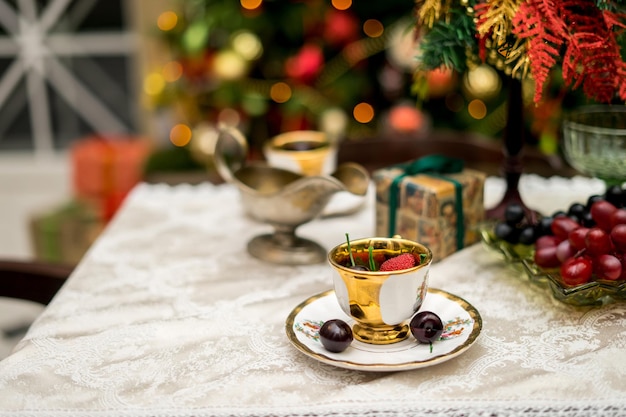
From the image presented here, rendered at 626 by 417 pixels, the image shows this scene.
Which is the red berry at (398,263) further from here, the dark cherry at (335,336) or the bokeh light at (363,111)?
the bokeh light at (363,111)

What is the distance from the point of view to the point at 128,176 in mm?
2928

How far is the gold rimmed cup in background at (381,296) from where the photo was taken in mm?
846

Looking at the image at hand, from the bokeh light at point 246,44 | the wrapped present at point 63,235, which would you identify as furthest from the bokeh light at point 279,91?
the wrapped present at point 63,235

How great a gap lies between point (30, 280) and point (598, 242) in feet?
2.88

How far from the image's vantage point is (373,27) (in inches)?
104

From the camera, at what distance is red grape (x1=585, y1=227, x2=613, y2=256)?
37.9 inches

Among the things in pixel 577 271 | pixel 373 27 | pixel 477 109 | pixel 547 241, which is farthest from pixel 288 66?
pixel 577 271

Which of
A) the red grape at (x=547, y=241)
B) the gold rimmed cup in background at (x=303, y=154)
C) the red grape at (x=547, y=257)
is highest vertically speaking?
the gold rimmed cup in background at (x=303, y=154)

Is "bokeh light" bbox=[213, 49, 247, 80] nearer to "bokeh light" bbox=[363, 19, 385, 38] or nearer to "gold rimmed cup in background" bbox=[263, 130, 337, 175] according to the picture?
"bokeh light" bbox=[363, 19, 385, 38]

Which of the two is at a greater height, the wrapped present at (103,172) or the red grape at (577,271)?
the red grape at (577,271)

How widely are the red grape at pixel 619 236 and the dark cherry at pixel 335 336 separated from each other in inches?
14.8

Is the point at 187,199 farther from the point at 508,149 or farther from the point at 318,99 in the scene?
the point at 318,99

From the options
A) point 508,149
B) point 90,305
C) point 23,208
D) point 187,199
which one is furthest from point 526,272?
point 23,208

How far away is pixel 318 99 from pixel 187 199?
1.13 m
